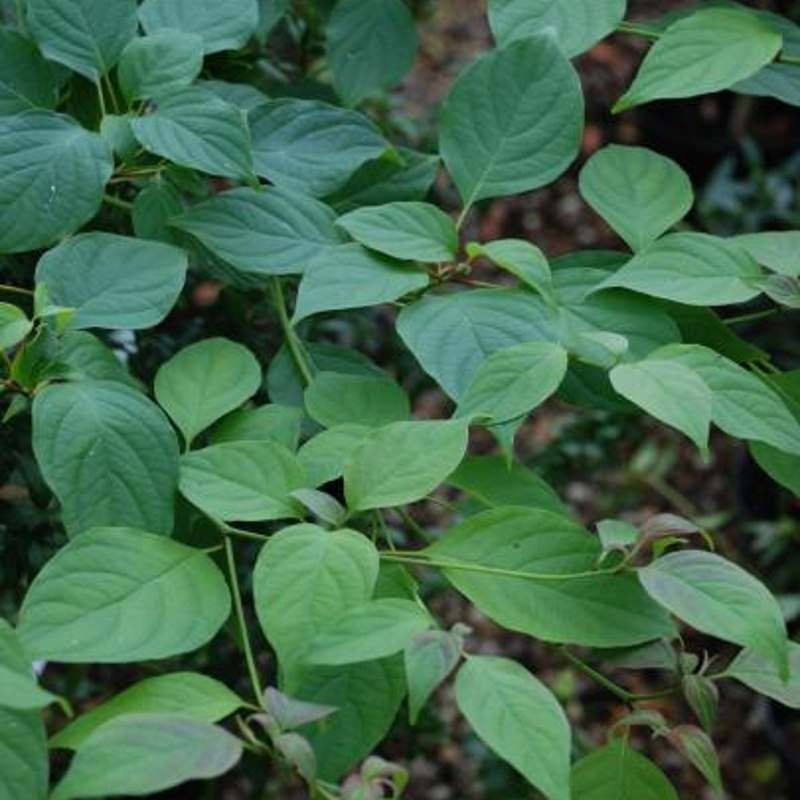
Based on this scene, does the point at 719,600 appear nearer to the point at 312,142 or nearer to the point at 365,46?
the point at 312,142

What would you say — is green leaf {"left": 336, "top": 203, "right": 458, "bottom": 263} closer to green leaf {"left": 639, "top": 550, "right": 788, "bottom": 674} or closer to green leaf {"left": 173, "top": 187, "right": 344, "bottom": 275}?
green leaf {"left": 173, "top": 187, "right": 344, "bottom": 275}

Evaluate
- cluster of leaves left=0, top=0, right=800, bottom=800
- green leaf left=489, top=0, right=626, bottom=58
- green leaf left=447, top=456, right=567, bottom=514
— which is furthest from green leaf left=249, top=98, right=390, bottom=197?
green leaf left=447, top=456, right=567, bottom=514

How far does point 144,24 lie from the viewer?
34.8 inches

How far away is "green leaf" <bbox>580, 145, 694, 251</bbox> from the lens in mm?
876

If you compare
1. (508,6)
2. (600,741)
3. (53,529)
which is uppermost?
(508,6)

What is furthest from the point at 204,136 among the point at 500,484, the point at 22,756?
the point at 22,756

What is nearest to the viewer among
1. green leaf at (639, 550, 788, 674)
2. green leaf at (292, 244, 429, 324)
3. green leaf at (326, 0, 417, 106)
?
green leaf at (639, 550, 788, 674)

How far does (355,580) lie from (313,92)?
0.53 m

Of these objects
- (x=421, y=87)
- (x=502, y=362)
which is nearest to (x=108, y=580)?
(x=502, y=362)

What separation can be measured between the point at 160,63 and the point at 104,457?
0.84 feet

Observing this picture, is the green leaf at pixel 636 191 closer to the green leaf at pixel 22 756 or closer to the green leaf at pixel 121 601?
the green leaf at pixel 121 601

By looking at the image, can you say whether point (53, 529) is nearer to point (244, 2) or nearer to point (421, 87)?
point (244, 2)

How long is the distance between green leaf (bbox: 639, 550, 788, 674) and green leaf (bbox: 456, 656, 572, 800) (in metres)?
0.08

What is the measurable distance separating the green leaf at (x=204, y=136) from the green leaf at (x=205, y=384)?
108mm
